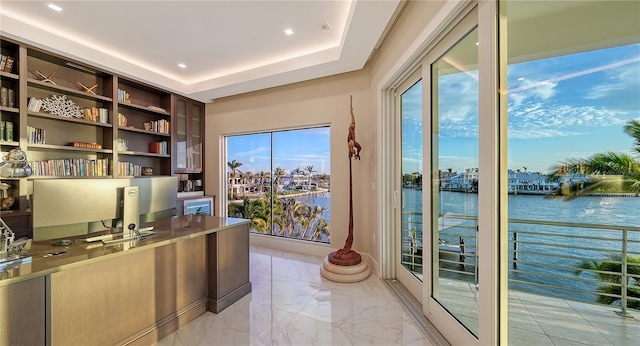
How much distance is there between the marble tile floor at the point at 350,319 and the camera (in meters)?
1.26

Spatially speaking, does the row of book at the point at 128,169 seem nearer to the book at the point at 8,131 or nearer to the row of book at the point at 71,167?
the row of book at the point at 71,167

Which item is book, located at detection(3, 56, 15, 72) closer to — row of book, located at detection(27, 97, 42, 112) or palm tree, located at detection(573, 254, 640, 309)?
A: row of book, located at detection(27, 97, 42, 112)

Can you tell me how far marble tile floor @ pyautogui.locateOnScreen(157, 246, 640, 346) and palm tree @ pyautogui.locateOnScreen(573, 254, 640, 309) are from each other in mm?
50

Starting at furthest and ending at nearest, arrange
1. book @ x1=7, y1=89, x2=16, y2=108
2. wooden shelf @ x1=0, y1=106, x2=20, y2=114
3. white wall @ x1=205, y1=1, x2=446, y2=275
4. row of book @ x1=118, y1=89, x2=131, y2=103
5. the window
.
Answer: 1. the window
2. row of book @ x1=118, y1=89, x2=131, y2=103
3. white wall @ x1=205, y1=1, x2=446, y2=275
4. book @ x1=7, y1=89, x2=16, y2=108
5. wooden shelf @ x1=0, y1=106, x2=20, y2=114

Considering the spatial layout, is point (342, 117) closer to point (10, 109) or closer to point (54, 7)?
point (54, 7)

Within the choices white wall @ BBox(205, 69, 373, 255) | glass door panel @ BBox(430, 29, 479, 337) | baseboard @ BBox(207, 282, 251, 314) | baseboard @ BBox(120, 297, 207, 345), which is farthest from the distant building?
baseboard @ BBox(120, 297, 207, 345)

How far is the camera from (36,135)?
9.93ft

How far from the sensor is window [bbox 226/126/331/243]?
163 inches

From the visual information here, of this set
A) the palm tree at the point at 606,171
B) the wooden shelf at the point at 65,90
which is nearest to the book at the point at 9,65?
the wooden shelf at the point at 65,90

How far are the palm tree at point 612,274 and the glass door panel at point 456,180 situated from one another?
1.82 feet

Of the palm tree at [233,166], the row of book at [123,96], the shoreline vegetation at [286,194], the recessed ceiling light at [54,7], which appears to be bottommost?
the shoreline vegetation at [286,194]

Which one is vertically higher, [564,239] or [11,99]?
[11,99]

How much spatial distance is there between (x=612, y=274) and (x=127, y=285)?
9.05 feet

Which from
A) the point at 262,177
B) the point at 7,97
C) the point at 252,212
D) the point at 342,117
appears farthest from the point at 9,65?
the point at 342,117
